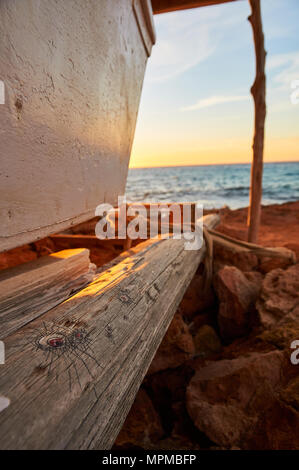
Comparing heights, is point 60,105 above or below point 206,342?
above

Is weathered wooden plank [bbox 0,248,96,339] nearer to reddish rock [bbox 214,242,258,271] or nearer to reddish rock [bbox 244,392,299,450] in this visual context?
reddish rock [bbox 244,392,299,450]

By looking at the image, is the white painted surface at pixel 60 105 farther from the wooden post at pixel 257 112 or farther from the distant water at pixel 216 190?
the distant water at pixel 216 190

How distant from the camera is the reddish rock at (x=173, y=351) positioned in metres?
2.01

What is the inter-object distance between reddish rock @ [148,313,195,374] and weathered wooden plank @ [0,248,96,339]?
825 millimetres

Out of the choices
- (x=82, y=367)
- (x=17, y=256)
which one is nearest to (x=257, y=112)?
(x=17, y=256)

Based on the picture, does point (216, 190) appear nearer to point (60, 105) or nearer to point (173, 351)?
point (173, 351)

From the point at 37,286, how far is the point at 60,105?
3.04 feet

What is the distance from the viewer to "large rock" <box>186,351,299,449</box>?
1185 millimetres

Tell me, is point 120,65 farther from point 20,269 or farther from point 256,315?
point 256,315

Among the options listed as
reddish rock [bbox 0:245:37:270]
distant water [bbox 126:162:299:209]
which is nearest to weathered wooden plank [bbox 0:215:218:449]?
reddish rock [bbox 0:245:37:270]

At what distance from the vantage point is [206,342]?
237 cm

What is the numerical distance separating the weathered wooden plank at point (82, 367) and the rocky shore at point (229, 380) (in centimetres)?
55

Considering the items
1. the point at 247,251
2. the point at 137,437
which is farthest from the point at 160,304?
the point at 247,251

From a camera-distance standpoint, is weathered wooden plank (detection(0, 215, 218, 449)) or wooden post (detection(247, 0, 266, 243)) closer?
weathered wooden plank (detection(0, 215, 218, 449))
